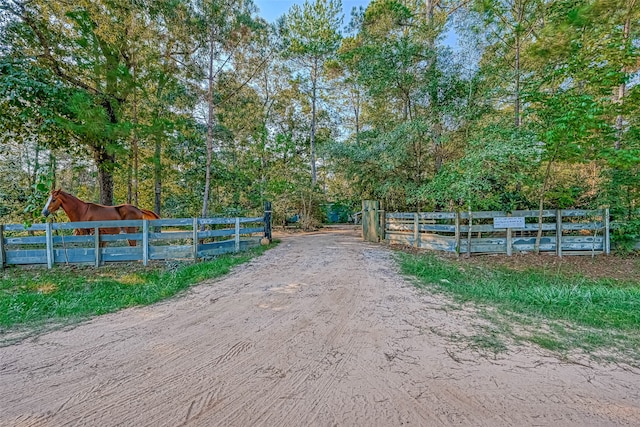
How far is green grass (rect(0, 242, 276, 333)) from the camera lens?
3342 mm

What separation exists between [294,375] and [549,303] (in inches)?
143

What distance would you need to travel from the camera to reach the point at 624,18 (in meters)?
6.36

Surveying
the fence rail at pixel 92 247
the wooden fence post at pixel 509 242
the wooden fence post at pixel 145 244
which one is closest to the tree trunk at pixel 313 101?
the fence rail at pixel 92 247

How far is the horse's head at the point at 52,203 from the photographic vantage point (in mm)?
5996

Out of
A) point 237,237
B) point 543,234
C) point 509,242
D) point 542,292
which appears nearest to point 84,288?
point 237,237

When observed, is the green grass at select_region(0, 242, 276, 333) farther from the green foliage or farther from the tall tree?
the tall tree

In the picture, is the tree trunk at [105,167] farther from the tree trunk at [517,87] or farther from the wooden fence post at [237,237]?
the tree trunk at [517,87]

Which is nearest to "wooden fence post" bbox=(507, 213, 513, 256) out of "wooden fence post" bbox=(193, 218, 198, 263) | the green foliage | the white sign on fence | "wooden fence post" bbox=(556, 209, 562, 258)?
the white sign on fence

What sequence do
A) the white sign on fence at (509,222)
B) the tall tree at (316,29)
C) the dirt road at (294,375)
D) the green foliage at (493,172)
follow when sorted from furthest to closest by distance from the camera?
the tall tree at (316,29)
the white sign on fence at (509,222)
the green foliage at (493,172)
the dirt road at (294,375)

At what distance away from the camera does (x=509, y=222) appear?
6.92 meters

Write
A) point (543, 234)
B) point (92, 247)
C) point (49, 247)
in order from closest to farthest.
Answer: point (49, 247) → point (92, 247) → point (543, 234)

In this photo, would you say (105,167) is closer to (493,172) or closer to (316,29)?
(493,172)

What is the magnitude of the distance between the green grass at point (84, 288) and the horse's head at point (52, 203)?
50.0 inches

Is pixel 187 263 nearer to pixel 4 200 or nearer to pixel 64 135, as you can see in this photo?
pixel 64 135
